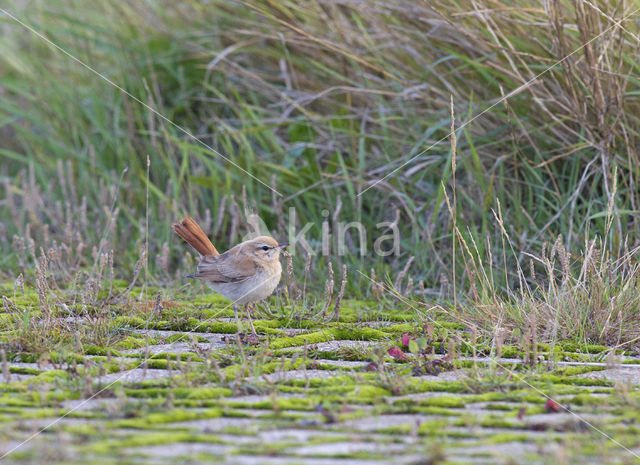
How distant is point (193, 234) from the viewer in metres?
4.70

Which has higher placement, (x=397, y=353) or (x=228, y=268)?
(x=228, y=268)

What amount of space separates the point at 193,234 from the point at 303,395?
1.96 m

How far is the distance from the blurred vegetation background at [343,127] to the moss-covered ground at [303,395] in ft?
2.63

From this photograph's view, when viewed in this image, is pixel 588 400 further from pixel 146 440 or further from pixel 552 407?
pixel 146 440

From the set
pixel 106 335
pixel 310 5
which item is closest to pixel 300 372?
pixel 106 335

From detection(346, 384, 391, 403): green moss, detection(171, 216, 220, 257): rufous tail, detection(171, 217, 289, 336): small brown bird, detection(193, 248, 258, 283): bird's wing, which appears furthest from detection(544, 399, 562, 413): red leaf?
detection(171, 216, 220, 257): rufous tail

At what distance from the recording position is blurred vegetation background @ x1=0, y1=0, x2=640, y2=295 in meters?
5.16

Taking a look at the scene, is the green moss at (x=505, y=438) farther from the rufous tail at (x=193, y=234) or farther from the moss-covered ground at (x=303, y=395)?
the rufous tail at (x=193, y=234)

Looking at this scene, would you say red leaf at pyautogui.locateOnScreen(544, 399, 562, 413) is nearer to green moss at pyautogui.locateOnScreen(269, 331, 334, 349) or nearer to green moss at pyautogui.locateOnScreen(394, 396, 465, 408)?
green moss at pyautogui.locateOnScreen(394, 396, 465, 408)

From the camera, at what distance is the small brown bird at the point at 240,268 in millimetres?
4297

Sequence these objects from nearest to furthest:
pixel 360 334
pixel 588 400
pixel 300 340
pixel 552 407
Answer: pixel 552 407, pixel 588 400, pixel 300 340, pixel 360 334

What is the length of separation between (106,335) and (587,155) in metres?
3.60

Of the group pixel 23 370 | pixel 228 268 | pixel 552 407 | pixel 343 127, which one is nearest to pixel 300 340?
pixel 228 268

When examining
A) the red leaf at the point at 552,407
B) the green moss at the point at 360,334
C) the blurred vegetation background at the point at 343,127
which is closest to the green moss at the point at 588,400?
the red leaf at the point at 552,407
